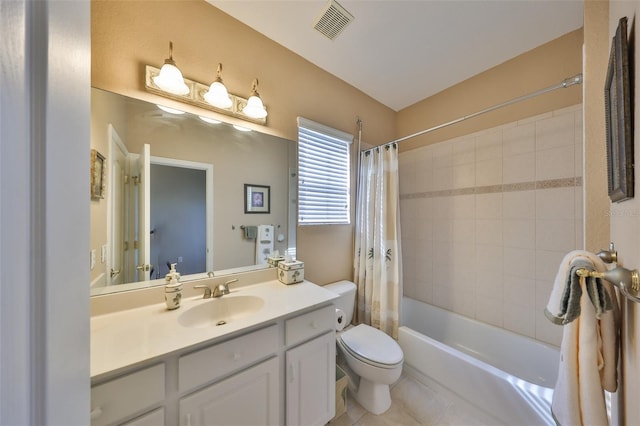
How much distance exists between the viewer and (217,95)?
127 cm

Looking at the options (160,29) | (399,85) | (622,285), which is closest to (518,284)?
(622,285)

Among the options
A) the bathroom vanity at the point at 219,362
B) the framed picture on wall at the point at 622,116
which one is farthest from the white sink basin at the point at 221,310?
the framed picture on wall at the point at 622,116

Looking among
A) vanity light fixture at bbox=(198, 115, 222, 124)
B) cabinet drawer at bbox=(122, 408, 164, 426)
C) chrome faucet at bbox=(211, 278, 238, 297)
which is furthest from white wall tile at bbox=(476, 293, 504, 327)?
vanity light fixture at bbox=(198, 115, 222, 124)

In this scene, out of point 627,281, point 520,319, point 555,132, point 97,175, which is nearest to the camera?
point 627,281

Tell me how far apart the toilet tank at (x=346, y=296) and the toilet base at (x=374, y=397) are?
46 cm

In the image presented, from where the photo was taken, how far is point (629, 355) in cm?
56

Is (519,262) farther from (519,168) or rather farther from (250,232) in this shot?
(250,232)

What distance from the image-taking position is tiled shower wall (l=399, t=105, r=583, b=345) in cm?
154

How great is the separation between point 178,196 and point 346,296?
1455 mm

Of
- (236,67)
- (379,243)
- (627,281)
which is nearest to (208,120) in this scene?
(236,67)

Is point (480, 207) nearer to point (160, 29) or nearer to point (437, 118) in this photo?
point (437, 118)

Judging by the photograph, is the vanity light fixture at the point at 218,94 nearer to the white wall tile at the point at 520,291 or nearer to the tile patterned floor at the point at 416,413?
the tile patterned floor at the point at 416,413

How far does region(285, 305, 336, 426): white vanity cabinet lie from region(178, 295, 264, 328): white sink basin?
0.87 feet

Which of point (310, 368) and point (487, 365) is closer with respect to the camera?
point (310, 368)
